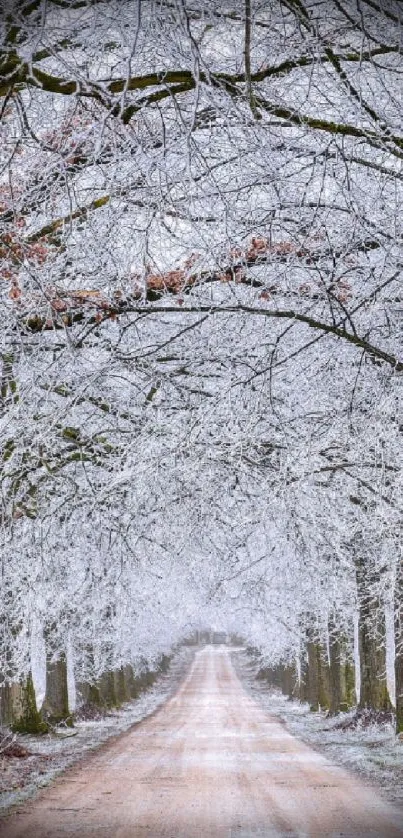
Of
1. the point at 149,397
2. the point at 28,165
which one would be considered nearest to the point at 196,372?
the point at 149,397

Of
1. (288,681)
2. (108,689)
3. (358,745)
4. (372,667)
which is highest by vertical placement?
(372,667)

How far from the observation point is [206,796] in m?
15.2

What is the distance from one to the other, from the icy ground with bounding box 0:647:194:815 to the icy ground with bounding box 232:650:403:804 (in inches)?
206

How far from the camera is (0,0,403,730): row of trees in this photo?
218 inches

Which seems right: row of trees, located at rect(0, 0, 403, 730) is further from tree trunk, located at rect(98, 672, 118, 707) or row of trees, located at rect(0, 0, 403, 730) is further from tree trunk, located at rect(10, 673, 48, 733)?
tree trunk, located at rect(98, 672, 118, 707)

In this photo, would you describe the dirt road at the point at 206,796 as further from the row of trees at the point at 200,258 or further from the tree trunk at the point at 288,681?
the tree trunk at the point at 288,681

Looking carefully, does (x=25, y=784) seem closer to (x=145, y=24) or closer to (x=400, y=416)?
(x=400, y=416)

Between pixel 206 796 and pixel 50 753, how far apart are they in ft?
23.1

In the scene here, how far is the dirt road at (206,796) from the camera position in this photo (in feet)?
39.4

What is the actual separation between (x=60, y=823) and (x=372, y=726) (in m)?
11.9

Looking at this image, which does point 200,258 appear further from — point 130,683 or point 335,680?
point 130,683

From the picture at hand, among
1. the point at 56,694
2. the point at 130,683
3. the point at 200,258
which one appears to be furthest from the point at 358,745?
the point at 130,683

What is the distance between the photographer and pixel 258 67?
6.34m

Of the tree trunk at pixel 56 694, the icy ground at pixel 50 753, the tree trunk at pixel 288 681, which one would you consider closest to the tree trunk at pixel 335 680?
the icy ground at pixel 50 753
